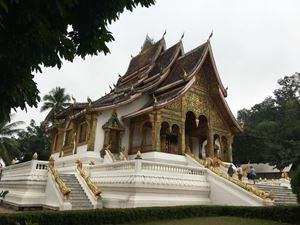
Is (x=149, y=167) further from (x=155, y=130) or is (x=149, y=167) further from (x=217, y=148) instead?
(x=217, y=148)

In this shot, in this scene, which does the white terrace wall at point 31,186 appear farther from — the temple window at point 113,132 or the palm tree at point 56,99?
the palm tree at point 56,99

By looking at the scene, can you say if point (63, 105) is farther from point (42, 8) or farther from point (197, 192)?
point (42, 8)

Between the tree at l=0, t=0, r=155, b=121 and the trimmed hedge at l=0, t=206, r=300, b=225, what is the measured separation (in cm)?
346

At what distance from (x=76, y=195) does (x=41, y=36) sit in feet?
29.5

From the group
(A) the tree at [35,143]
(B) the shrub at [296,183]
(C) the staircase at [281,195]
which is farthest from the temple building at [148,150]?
(A) the tree at [35,143]

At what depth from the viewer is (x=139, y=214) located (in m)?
8.41

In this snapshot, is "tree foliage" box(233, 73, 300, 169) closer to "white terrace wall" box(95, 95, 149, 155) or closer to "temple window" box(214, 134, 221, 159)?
"temple window" box(214, 134, 221, 159)

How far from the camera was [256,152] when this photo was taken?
3488 cm

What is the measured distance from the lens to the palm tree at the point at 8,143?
30.9 meters

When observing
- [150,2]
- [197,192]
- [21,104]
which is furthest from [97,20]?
[197,192]

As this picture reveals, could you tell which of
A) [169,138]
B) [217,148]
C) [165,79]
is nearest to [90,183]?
[169,138]

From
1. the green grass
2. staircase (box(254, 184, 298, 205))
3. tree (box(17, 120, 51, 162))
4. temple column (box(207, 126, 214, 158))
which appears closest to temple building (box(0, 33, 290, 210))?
temple column (box(207, 126, 214, 158))

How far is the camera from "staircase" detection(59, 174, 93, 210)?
11188 millimetres

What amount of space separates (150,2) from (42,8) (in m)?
2.09
